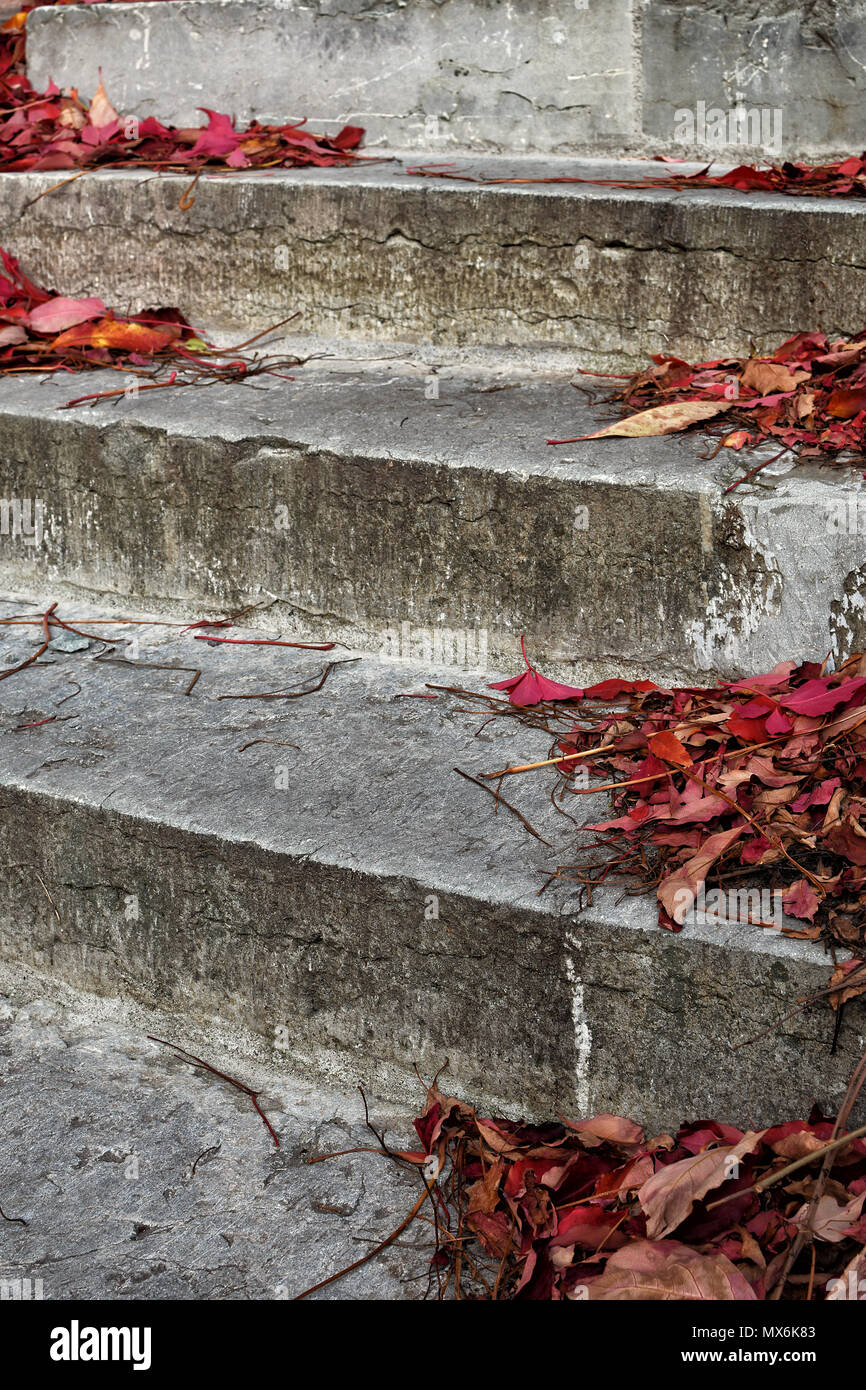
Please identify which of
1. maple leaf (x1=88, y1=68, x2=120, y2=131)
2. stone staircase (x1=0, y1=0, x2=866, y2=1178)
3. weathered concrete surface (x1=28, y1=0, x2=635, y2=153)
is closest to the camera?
stone staircase (x1=0, y1=0, x2=866, y2=1178)

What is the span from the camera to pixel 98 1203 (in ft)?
5.07

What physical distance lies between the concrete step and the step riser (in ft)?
6.71

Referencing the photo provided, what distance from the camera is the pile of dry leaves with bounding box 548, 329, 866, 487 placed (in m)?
1.99

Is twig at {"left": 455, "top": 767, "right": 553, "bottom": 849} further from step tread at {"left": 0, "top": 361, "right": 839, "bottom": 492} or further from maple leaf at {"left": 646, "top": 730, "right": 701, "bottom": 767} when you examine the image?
step tread at {"left": 0, "top": 361, "right": 839, "bottom": 492}

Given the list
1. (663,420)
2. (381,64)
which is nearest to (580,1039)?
(663,420)

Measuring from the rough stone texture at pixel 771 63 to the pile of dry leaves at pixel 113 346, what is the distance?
43.7 inches

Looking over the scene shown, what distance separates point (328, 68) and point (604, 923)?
8.14ft

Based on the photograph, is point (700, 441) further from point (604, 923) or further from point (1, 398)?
point (1, 398)

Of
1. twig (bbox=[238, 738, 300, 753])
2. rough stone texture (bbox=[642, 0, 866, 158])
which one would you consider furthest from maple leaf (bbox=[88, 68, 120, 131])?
twig (bbox=[238, 738, 300, 753])

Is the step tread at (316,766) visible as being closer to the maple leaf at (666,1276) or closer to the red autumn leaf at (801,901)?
the red autumn leaf at (801,901)

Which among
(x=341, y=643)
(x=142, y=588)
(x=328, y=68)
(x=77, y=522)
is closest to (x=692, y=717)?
(x=341, y=643)

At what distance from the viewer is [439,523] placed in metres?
2.03

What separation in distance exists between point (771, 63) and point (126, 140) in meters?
1.61

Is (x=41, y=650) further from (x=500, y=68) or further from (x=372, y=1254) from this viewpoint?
(x=500, y=68)
